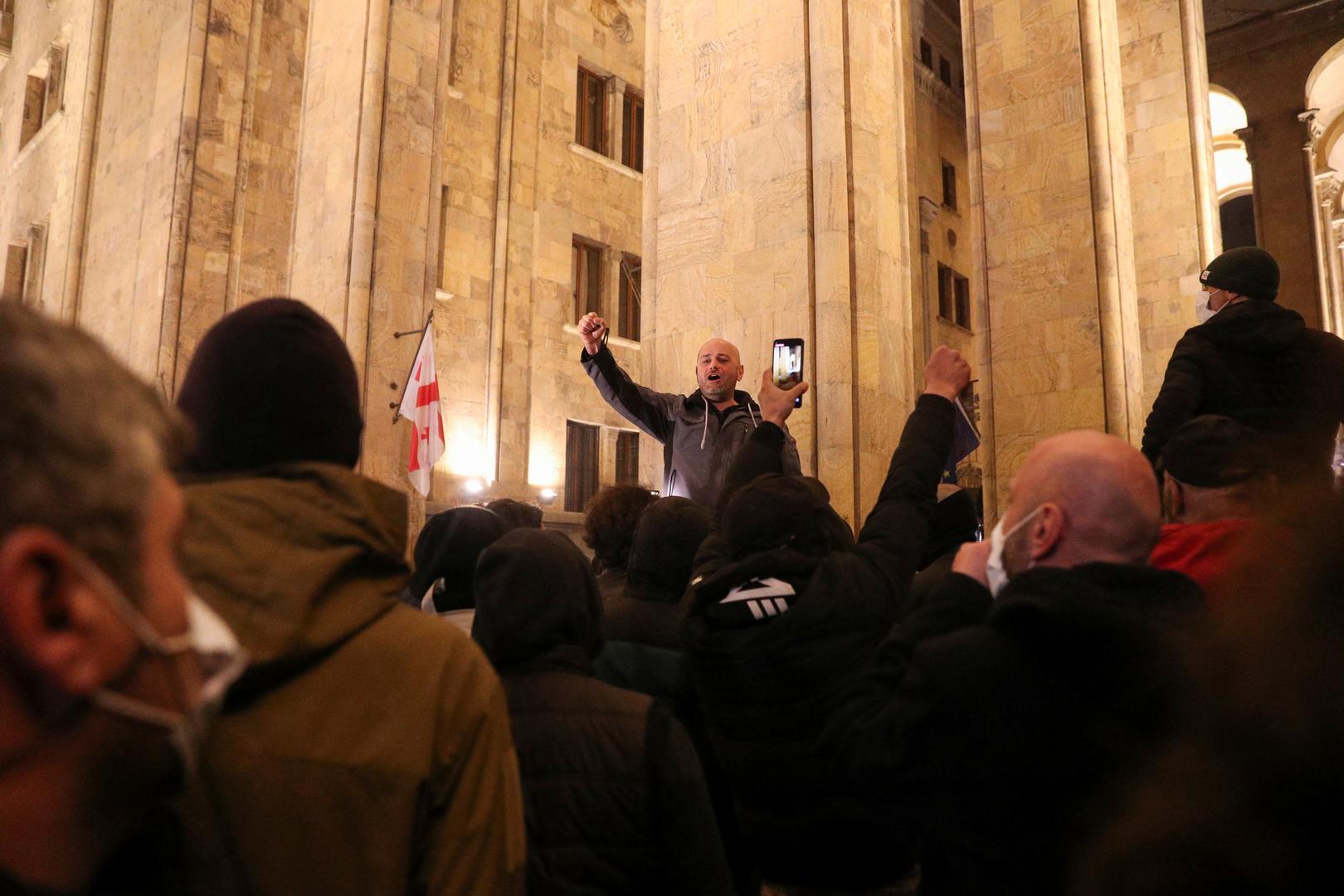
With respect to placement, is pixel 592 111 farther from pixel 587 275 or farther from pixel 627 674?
pixel 627 674

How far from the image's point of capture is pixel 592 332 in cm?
562

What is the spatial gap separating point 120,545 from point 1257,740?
124cm

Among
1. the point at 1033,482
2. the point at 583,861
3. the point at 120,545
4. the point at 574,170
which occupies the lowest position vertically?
the point at 583,861

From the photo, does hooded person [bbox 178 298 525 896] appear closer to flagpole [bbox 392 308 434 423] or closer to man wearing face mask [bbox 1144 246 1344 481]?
man wearing face mask [bbox 1144 246 1344 481]

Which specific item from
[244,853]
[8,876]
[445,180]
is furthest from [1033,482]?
[445,180]

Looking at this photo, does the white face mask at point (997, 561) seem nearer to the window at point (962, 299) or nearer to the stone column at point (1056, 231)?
the stone column at point (1056, 231)

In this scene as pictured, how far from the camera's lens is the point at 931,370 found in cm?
305

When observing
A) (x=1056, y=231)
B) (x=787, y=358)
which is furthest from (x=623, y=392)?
(x=1056, y=231)

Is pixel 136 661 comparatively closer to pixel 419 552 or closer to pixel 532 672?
pixel 532 672

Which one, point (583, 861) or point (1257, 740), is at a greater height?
point (1257, 740)

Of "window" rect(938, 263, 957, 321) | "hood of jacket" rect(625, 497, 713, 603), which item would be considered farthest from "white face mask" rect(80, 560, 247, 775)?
"window" rect(938, 263, 957, 321)

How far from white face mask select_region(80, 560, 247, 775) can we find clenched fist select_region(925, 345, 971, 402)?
7.87 ft

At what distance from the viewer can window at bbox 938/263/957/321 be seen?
24.0 metres

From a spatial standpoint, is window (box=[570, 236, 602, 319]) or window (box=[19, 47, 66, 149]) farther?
window (box=[570, 236, 602, 319])
